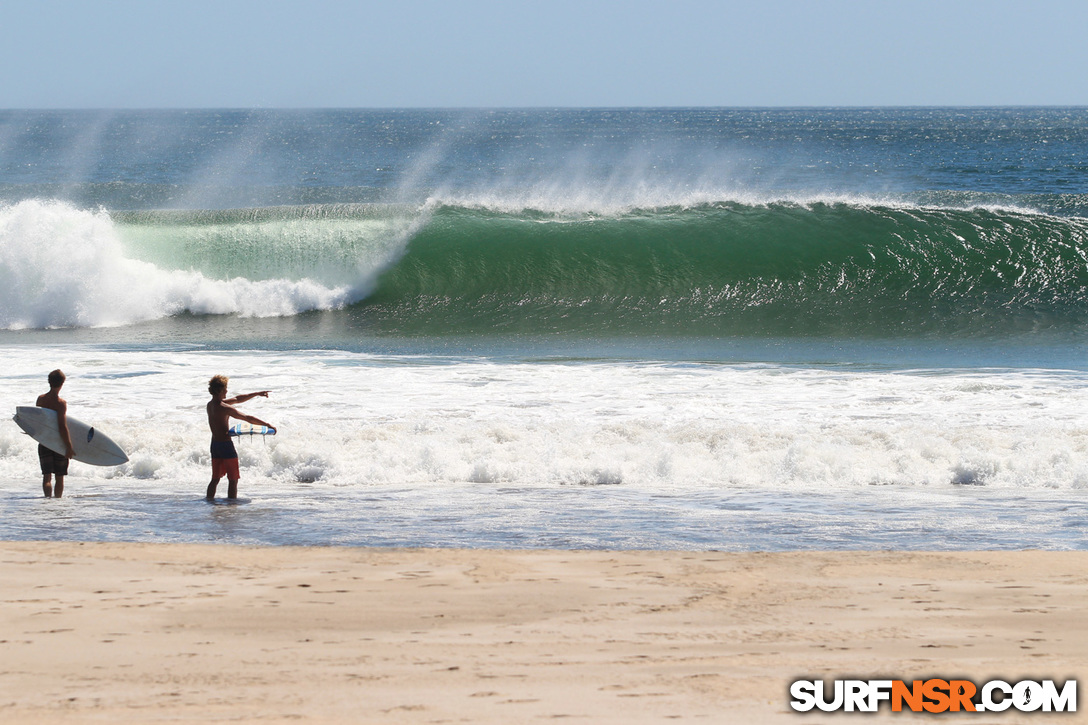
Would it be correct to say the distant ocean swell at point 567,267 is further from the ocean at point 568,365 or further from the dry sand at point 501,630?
the dry sand at point 501,630

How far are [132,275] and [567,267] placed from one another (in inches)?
275

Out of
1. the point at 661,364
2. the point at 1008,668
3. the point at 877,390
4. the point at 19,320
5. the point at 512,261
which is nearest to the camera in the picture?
the point at 1008,668

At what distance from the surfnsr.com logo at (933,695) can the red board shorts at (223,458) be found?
4246 millimetres

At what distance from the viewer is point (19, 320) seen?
15.1 metres

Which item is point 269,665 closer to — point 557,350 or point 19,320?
point 557,350

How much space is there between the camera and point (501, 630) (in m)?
4.18

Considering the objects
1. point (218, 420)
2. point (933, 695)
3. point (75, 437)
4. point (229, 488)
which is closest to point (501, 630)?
point (933, 695)

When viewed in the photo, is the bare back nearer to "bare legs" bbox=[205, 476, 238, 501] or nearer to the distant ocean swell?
"bare legs" bbox=[205, 476, 238, 501]

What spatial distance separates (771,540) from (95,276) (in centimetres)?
1297

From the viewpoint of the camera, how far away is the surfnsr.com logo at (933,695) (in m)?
3.46

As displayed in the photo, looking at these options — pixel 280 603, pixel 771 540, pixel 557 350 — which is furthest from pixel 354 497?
pixel 557 350

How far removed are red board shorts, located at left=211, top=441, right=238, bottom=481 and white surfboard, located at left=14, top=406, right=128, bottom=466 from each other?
0.91 meters

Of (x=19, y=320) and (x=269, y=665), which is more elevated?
(x=19, y=320)

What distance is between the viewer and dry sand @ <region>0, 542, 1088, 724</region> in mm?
3451
